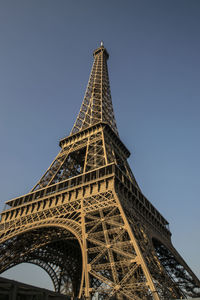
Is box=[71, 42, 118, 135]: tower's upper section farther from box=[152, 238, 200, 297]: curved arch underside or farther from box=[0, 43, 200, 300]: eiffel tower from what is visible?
box=[152, 238, 200, 297]: curved arch underside

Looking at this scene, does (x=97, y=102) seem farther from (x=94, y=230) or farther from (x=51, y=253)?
(x=94, y=230)

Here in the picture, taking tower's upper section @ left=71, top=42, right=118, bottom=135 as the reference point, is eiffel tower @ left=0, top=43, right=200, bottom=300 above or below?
below

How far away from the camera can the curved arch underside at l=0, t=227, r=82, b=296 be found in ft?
80.3

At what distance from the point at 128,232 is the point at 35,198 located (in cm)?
1479

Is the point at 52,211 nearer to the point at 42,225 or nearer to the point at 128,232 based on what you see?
the point at 42,225

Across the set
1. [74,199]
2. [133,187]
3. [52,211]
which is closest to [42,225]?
[52,211]

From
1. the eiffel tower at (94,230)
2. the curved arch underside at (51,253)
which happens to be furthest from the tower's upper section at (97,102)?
the curved arch underside at (51,253)

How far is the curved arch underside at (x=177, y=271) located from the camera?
26.6m

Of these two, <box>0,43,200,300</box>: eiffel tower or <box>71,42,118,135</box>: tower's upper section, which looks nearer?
<box>0,43,200,300</box>: eiffel tower

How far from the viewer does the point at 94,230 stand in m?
19.1

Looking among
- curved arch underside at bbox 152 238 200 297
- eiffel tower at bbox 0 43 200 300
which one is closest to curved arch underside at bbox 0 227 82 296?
eiffel tower at bbox 0 43 200 300

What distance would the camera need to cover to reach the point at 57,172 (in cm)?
3134

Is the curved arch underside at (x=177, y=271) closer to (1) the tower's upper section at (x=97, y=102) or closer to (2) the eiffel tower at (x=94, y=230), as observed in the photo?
(2) the eiffel tower at (x=94, y=230)

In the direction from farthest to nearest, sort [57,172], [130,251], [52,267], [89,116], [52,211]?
1. [89,116]
2. [52,267]
3. [57,172]
4. [52,211]
5. [130,251]
